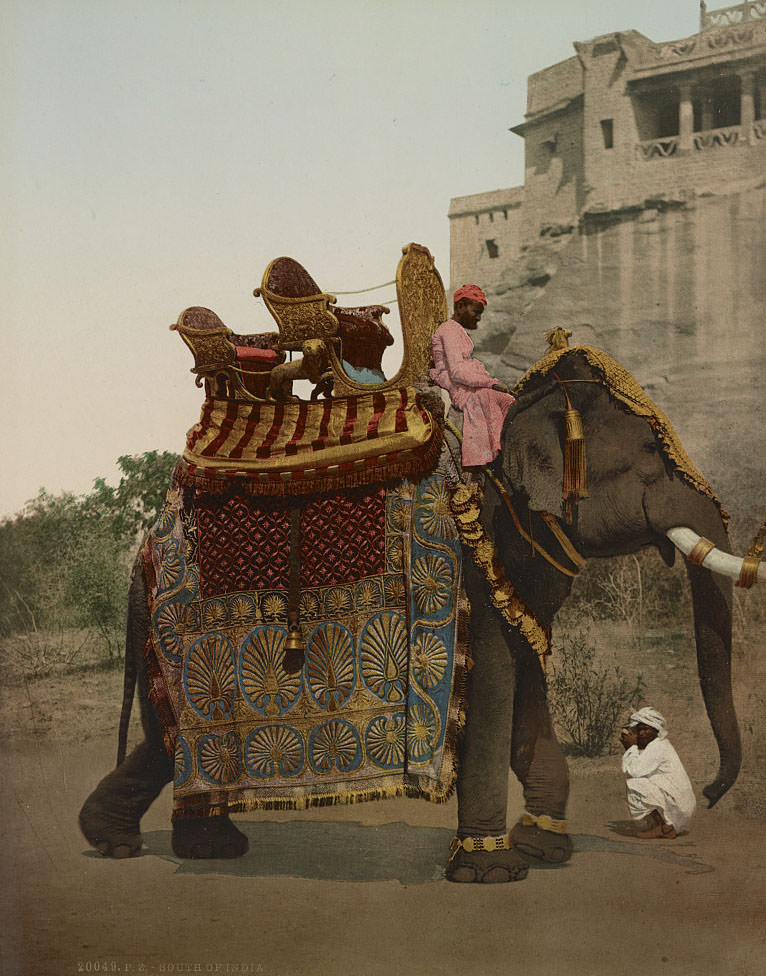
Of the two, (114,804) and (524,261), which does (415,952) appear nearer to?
(114,804)

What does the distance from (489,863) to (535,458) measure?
1466 mm

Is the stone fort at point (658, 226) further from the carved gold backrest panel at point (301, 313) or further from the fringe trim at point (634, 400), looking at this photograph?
the carved gold backrest panel at point (301, 313)

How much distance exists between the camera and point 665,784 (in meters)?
5.05

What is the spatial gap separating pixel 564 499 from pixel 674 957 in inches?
66.3

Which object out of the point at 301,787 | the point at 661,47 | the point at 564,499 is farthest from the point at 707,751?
the point at 661,47

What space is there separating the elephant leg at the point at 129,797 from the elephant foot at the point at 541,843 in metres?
1.39

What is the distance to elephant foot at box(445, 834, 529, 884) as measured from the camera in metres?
5.02

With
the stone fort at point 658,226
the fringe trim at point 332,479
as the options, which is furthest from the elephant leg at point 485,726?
the stone fort at point 658,226

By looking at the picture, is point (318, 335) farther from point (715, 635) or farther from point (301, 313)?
point (715, 635)

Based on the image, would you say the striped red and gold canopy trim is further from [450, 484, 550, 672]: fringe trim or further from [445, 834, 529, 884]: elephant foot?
[445, 834, 529, 884]: elephant foot

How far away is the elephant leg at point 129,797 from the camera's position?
5.48m

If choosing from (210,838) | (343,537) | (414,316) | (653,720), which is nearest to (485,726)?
(653,720)

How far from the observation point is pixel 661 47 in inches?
212

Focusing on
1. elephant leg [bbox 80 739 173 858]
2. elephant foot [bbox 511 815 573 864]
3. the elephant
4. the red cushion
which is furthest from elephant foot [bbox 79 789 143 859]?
the red cushion
